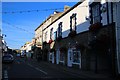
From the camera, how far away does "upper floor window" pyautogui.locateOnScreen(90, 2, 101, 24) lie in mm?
23359

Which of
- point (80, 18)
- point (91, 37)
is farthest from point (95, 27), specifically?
point (80, 18)

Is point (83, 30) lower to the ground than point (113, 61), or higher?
higher

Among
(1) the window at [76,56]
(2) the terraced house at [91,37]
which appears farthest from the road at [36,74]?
(1) the window at [76,56]

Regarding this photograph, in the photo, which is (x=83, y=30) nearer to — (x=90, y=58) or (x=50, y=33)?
(x=90, y=58)

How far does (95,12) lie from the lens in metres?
24.1

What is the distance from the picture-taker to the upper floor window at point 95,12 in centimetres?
2336

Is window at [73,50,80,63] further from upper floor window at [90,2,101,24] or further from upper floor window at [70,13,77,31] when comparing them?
upper floor window at [90,2,101,24]

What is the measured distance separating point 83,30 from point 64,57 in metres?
9.05

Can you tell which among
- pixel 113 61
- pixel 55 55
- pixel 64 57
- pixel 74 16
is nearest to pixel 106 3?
pixel 113 61

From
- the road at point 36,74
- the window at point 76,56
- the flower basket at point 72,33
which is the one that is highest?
the flower basket at point 72,33

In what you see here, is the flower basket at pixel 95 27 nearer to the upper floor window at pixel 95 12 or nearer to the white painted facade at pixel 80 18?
the upper floor window at pixel 95 12

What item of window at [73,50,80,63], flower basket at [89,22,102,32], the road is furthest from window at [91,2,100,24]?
window at [73,50,80,63]

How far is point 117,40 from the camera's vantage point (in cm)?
1947

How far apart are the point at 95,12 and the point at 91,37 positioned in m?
2.40
